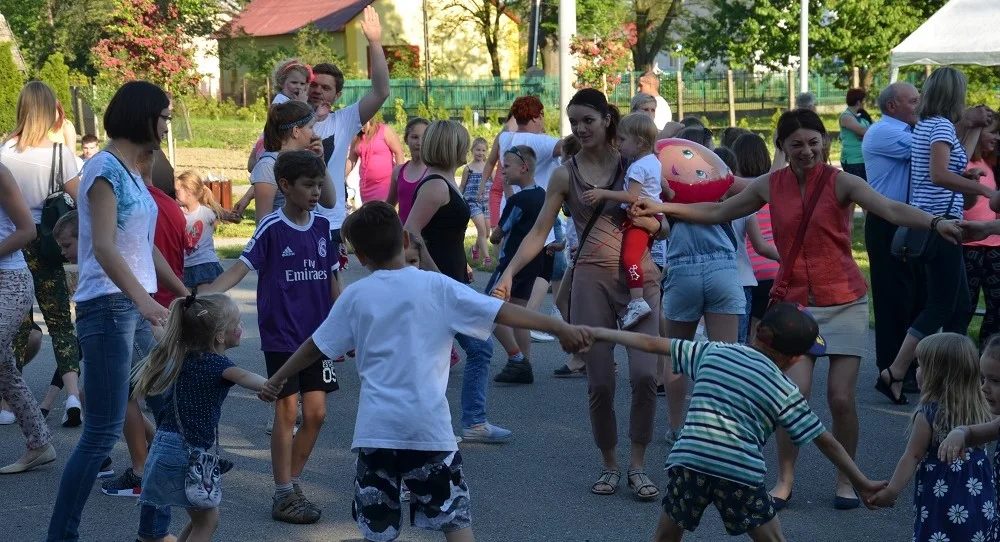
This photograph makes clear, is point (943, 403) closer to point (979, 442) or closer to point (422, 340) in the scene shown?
point (979, 442)

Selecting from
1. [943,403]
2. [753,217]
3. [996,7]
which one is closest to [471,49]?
[996,7]

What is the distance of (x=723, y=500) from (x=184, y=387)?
2094mm

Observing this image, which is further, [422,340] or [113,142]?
[113,142]

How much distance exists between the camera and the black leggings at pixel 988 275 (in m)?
7.39

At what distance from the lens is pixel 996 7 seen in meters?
14.8

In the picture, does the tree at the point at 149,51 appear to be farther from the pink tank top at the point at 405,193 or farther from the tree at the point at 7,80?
the pink tank top at the point at 405,193

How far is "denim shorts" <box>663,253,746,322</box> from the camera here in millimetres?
6066

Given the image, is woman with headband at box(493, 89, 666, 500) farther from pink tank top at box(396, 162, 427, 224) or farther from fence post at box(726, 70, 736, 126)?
fence post at box(726, 70, 736, 126)

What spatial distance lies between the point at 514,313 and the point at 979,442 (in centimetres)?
165

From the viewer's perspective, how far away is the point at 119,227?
4.69m

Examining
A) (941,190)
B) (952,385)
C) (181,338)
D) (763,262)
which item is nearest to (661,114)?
(763,262)

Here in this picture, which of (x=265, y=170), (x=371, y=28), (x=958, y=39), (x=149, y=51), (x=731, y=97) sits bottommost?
(x=265, y=170)

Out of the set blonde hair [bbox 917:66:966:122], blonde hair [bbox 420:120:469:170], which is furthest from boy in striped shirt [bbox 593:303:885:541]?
blonde hair [bbox 917:66:966:122]

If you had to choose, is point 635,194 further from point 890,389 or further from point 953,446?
point 890,389
